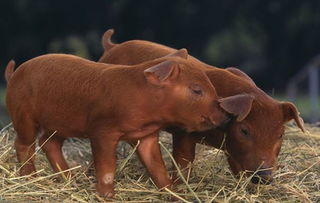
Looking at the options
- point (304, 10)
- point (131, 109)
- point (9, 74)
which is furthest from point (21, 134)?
point (304, 10)

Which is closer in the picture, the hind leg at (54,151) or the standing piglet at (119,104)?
the standing piglet at (119,104)

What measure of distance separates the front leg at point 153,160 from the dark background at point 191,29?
25.3 meters

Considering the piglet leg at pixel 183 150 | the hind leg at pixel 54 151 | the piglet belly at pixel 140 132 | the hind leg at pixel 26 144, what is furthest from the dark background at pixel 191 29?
the piglet belly at pixel 140 132

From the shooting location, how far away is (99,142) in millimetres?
6020

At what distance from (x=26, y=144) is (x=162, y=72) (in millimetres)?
1436

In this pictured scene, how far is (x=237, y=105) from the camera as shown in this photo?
236 inches

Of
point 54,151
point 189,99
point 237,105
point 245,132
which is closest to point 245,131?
point 245,132

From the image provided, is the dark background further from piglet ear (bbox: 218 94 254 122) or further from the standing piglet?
piglet ear (bbox: 218 94 254 122)

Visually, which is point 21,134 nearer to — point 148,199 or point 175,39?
point 148,199

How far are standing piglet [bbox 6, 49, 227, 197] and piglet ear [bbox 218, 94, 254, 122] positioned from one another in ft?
0.22

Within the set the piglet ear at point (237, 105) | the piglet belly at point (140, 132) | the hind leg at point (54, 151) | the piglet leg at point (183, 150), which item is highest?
the piglet ear at point (237, 105)

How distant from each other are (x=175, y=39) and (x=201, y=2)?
177cm

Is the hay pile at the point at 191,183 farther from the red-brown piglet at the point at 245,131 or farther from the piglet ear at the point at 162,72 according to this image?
the piglet ear at the point at 162,72

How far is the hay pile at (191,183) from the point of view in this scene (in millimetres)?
6082
